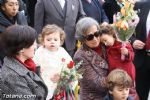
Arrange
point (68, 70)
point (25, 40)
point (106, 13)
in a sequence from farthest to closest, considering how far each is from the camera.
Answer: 1. point (106, 13)
2. point (68, 70)
3. point (25, 40)

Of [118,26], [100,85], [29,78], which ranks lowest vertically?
[100,85]

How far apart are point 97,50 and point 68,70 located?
463 mm

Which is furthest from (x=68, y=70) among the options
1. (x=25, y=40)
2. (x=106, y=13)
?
(x=106, y=13)

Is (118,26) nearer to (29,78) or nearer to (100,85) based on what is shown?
(100,85)

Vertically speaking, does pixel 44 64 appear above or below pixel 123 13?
below

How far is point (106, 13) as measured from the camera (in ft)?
22.8

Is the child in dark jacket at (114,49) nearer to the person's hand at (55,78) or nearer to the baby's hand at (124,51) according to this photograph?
the baby's hand at (124,51)

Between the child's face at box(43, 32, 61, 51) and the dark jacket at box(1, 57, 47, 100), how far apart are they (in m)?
0.97

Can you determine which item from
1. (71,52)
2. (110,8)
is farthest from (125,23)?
(110,8)

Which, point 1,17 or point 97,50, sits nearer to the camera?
point 97,50

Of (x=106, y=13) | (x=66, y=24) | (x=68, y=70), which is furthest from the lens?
(x=106, y=13)

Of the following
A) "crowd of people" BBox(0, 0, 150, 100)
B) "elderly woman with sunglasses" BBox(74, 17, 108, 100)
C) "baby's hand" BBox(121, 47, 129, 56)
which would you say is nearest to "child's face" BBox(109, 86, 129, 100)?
"crowd of people" BBox(0, 0, 150, 100)

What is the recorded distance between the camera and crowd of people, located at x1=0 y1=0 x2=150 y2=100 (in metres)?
Result: 3.13

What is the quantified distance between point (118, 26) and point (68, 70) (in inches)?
29.6
